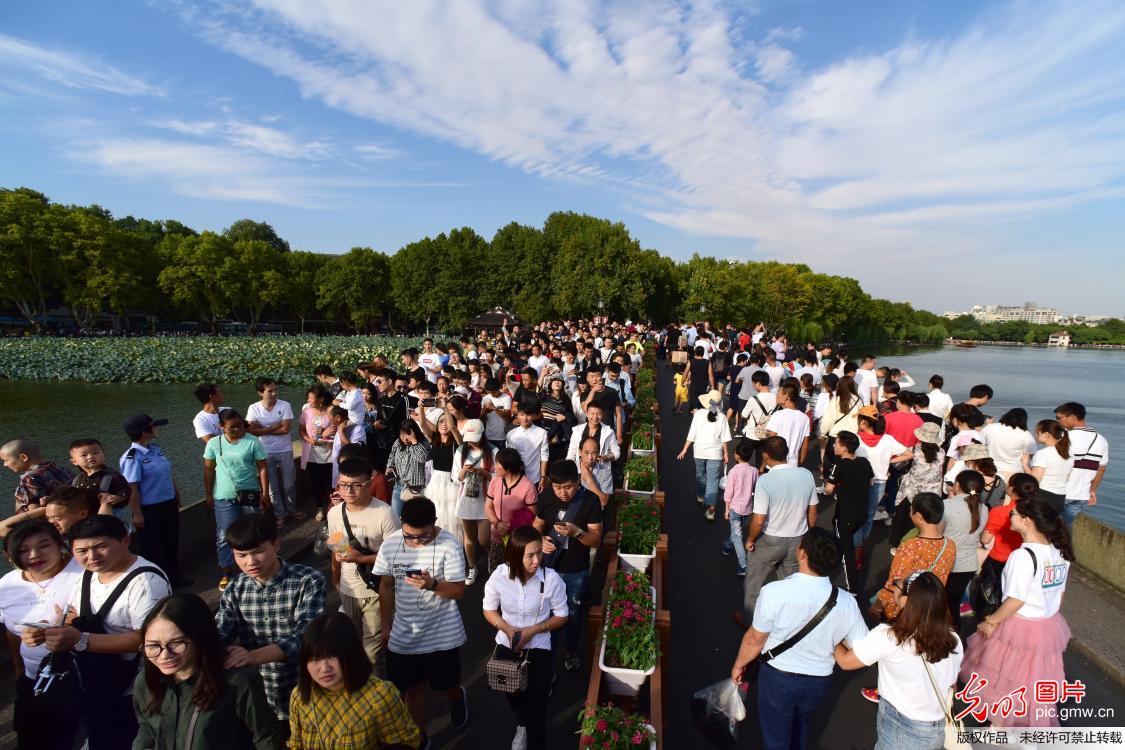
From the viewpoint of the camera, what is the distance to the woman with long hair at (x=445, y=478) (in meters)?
5.43

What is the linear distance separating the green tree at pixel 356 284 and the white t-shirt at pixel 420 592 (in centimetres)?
5652

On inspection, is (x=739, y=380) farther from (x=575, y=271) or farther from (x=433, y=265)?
(x=433, y=265)

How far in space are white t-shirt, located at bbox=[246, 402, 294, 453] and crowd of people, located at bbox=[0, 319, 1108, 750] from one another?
0.19ft

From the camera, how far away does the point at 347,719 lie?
7.67 feet

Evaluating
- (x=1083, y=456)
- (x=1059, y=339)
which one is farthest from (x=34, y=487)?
(x=1059, y=339)

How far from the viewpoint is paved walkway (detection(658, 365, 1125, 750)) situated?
394cm

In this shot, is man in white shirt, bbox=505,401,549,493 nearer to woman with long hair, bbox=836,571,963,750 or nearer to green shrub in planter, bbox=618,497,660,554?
green shrub in planter, bbox=618,497,660,554

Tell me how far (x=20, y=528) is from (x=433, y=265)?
171 ft

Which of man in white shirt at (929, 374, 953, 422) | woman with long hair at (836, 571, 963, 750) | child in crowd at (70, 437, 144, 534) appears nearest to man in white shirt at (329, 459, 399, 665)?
child in crowd at (70, 437, 144, 534)

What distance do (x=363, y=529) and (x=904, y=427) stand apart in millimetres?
6703

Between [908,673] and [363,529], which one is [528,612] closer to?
[363,529]

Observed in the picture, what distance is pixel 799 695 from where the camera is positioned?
10.0 feet

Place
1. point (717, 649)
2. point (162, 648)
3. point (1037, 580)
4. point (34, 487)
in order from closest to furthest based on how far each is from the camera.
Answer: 1. point (162, 648)
2. point (1037, 580)
3. point (34, 487)
4. point (717, 649)

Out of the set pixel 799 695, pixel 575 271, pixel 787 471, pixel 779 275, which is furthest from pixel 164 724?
pixel 779 275
